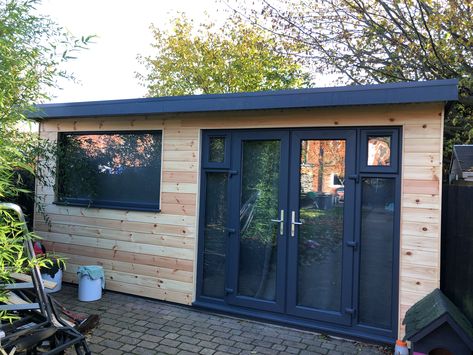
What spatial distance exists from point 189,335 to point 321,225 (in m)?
1.67

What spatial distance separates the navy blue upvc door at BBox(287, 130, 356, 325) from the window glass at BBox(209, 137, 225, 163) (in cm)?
82

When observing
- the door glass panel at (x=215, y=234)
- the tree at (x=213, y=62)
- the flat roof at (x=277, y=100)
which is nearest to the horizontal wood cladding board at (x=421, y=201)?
the flat roof at (x=277, y=100)

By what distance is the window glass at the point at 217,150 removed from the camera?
4520 millimetres

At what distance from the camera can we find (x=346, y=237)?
12.7ft

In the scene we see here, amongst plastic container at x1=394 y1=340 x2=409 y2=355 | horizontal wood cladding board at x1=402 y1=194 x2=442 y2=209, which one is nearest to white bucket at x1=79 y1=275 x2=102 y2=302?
plastic container at x1=394 y1=340 x2=409 y2=355

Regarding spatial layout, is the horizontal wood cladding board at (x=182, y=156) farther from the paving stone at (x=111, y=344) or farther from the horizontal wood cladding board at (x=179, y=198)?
the paving stone at (x=111, y=344)

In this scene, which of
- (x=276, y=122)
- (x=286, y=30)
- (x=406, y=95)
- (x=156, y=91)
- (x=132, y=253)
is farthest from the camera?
(x=156, y=91)

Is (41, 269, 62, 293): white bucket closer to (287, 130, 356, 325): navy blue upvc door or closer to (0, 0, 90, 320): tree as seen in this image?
(0, 0, 90, 320): tree

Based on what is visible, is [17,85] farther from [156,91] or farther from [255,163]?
[156,91]

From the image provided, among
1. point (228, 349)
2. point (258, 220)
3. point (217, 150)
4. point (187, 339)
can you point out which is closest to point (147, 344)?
point (187, 339)

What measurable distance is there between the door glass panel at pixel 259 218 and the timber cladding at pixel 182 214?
1.12 ft

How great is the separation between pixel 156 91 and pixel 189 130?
39.1ft

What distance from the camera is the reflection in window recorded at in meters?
3.76

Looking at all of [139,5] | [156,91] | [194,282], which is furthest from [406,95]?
[156,91]
